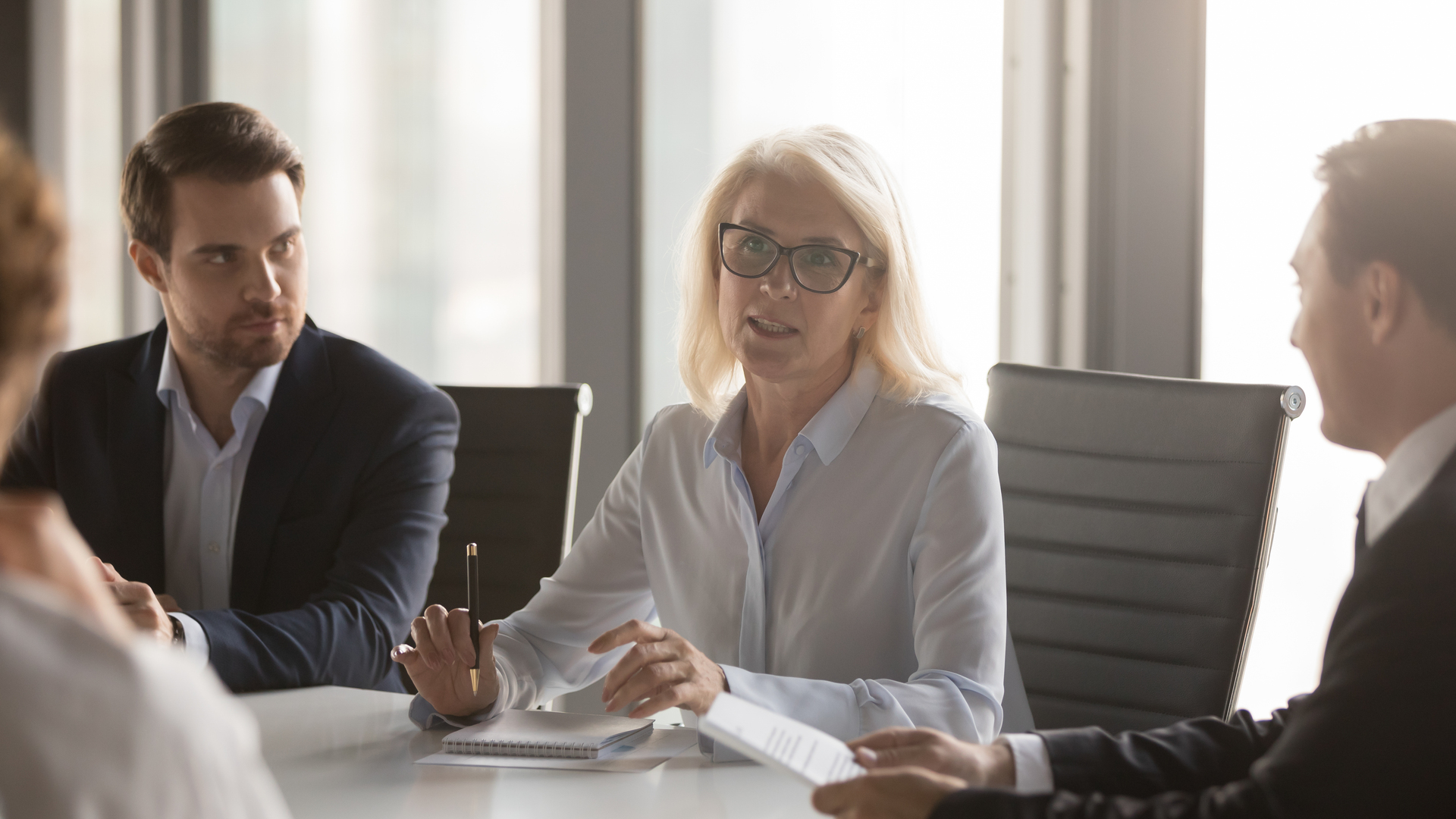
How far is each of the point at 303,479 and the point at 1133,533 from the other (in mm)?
1281

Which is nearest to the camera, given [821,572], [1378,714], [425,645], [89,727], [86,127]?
[89,727]

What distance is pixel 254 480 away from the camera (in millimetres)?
1893

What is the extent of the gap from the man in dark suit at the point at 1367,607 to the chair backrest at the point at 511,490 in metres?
1.12

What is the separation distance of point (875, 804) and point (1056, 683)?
0.93 meters

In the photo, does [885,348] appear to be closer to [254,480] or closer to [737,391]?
[737,391]

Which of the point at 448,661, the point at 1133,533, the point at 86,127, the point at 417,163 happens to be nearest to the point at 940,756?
the point at 448,661

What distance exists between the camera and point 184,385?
6.72ft

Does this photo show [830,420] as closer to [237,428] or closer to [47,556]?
[237,428]

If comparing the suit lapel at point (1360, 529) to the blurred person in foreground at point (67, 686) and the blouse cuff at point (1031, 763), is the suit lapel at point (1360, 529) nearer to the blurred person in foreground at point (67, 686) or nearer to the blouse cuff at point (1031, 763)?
the blouse cuff at point (1031, 763)

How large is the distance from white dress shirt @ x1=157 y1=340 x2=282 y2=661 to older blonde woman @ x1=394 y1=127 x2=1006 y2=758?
0.56 m

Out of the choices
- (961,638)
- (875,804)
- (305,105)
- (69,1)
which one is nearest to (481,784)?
(875,804)

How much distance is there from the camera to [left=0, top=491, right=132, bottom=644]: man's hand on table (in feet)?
1.77

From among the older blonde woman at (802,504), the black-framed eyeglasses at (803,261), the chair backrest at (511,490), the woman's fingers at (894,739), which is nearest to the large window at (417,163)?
the chair backrest at (511,490)

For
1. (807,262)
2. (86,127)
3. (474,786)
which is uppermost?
(86,127)
